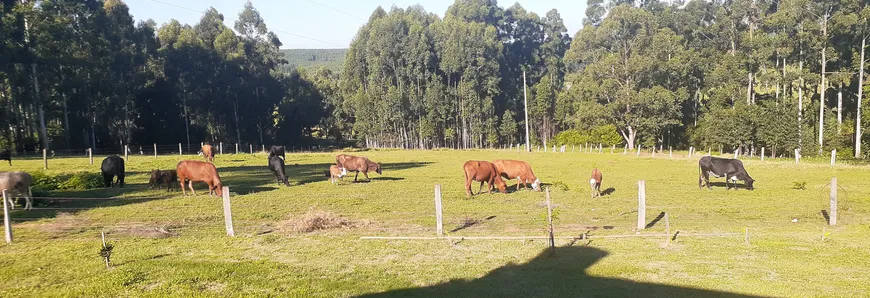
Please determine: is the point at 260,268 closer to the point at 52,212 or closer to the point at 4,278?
the point at 4,278

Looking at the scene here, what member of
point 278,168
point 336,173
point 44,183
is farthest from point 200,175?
point 44,183

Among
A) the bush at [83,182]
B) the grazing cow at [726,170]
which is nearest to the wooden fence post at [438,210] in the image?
the grazing cow at [726,170]

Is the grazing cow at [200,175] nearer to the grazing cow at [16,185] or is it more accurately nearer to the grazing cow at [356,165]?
the grazing cow at [16,185]

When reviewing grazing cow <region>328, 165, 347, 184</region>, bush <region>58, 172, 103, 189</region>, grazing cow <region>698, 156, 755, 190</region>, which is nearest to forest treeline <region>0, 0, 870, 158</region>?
grazing cow <region>698, 156, 755, 190</region>

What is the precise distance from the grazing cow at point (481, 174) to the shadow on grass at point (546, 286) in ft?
29.1

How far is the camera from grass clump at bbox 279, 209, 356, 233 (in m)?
12.2

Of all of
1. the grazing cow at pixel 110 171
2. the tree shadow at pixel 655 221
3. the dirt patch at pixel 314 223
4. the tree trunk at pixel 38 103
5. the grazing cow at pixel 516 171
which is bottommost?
the tree shadow at pixel 655 221

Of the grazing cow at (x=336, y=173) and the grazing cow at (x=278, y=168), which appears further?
the grazing cow at (x=336, y=173)

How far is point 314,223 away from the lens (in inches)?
485

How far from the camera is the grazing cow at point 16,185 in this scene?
15.0m

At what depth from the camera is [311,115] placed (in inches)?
2889

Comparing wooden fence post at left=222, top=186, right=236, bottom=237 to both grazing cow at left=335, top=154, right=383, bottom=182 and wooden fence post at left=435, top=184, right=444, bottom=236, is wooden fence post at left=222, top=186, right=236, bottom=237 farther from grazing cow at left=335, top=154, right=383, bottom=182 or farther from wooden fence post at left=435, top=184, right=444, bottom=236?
grazing cow at left=335, top=154, right=383, bottom=182

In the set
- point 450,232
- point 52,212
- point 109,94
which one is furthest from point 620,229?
point 109,94

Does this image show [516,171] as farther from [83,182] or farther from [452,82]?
[452,82]
